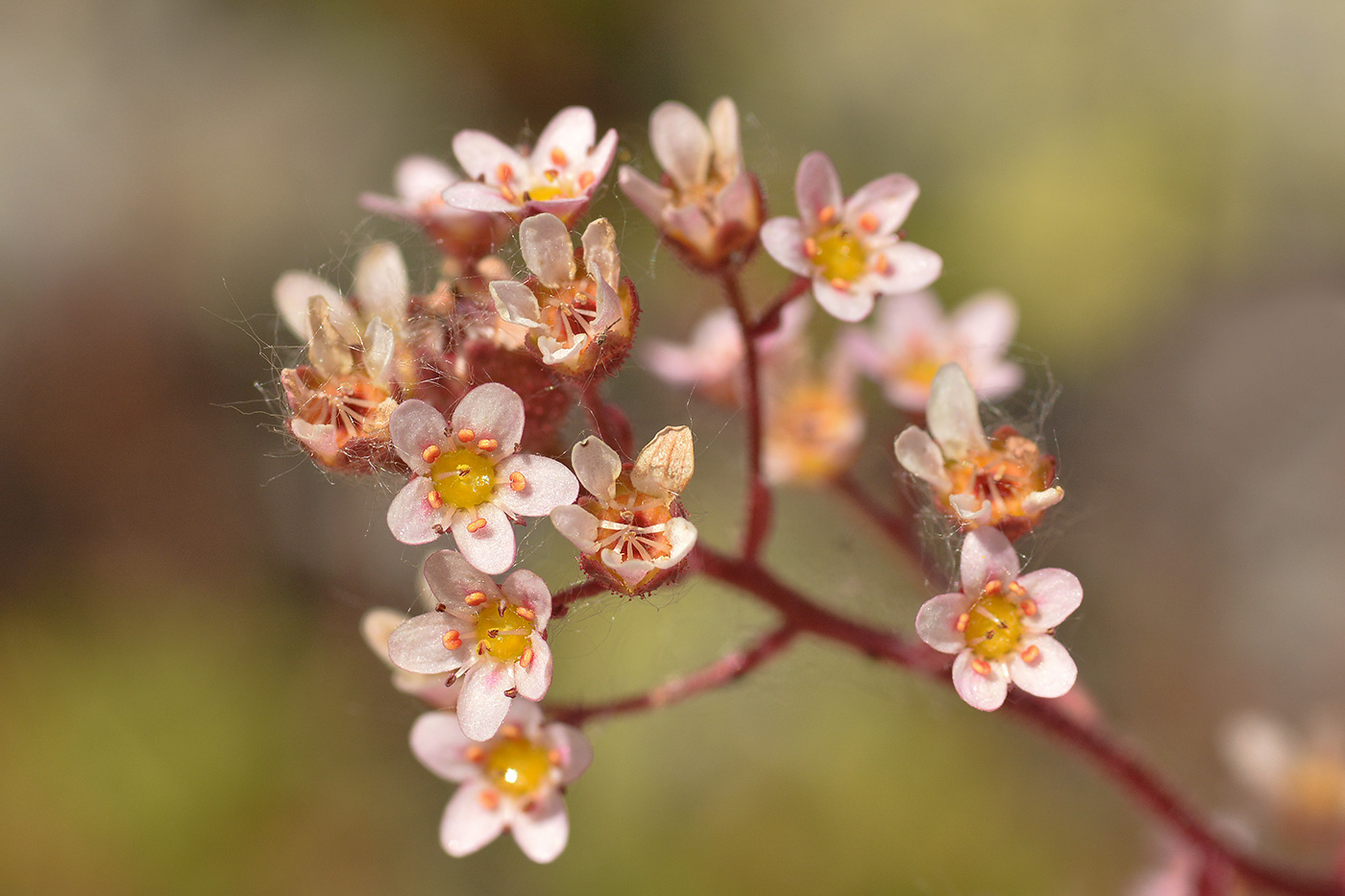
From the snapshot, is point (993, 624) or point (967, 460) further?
point (967, 460)

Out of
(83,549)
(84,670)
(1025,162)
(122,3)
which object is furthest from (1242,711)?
(122,3)

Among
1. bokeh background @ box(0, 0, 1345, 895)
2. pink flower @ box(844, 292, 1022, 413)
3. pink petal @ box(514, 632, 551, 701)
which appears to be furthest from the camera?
bokeh background @ box(0, 0, 1345, 895)

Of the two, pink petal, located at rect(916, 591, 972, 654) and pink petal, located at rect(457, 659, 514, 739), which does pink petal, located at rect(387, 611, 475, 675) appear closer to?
pink petal, located at rect(457, 659, 514, 739)

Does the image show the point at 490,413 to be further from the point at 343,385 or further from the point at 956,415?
the point at 956,415

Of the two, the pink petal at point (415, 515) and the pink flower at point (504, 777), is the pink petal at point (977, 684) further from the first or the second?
the pink petal at point (415, 515)

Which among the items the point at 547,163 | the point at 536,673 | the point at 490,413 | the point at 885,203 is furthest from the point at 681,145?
the point at 536,673

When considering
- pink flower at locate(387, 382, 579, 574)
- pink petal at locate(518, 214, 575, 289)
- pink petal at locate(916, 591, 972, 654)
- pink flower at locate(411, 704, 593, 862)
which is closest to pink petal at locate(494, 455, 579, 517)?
pink flower at locate(387, 382, 579, 574)
